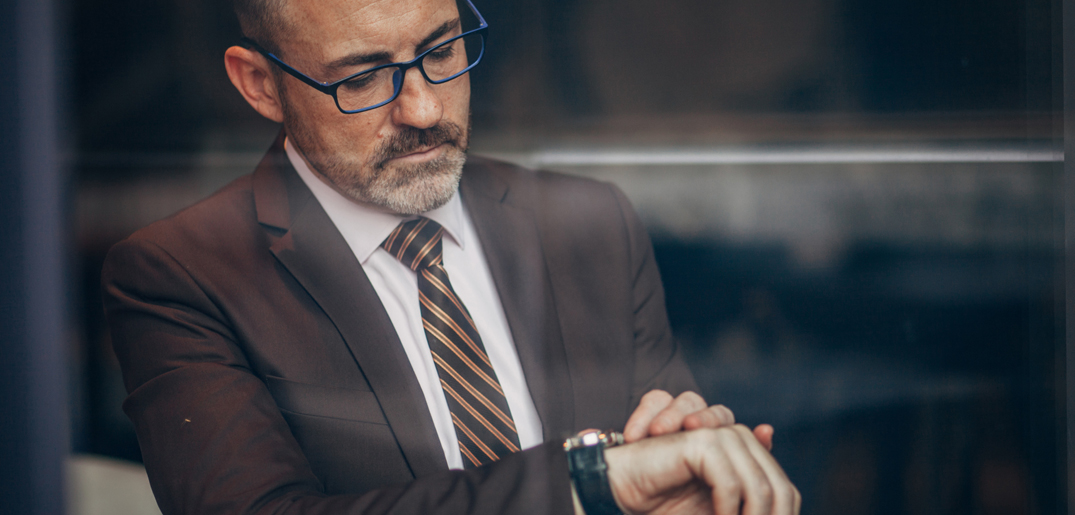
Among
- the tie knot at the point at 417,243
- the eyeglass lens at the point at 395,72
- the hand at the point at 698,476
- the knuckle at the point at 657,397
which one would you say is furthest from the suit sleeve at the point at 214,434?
the eyeglass lens at the point at 395,72

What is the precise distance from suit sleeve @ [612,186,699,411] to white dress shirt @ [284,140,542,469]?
0.84 ft

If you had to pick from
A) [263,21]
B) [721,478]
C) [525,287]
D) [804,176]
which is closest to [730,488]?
[721,478]

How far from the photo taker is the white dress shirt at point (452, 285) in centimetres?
116

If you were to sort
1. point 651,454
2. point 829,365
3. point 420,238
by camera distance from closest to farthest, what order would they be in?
point 651,454 < point 420,238 < point 829,365

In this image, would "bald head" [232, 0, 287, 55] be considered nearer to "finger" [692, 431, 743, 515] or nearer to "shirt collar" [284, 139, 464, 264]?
"shirt collar" [284, 139, 464, 264]

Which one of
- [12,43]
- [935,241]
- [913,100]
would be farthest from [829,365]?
[12,43]

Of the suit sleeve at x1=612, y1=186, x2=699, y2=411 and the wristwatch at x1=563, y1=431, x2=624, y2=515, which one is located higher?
A: the suit sleeve at x1=612, y1=186, x2=699, y2=411

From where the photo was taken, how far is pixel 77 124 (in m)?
1.17

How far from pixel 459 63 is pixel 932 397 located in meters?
1.19

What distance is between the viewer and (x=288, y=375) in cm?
110

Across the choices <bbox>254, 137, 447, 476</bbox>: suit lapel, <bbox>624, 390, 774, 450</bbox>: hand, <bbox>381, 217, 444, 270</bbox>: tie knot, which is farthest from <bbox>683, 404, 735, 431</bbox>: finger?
<bbox>381, 217, 444, 270</bbox>: tie knot

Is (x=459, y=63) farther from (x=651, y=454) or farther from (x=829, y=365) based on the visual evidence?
(x=829, y=365)

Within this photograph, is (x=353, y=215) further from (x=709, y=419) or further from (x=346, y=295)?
(x=709, y=419)

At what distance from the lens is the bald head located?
1102 mm
